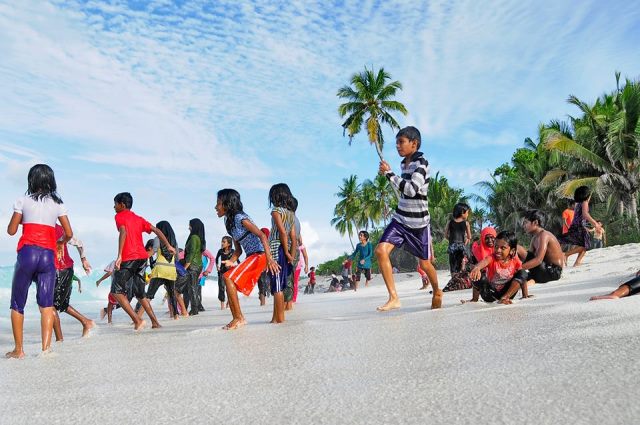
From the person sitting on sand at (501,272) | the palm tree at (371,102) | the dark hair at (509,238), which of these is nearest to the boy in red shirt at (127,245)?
the person sitting on sand at (501,272)

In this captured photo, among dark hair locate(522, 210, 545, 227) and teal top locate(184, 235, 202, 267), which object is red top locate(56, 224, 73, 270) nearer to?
teal top locate(184, 235, 202, 267)

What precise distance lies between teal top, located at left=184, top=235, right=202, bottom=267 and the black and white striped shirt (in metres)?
5.33

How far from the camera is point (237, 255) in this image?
21.6ft

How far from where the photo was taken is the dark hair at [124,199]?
7402 millimetres

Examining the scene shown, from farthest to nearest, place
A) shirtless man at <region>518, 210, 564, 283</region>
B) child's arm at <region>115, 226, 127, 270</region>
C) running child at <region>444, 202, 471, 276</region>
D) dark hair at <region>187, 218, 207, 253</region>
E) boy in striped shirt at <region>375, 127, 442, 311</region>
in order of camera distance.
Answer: running child at <region>444, 202, 471, 276</region>, dark hair at <region>187, 218, 207, 253</region>, child's arm at <region>115, 226, 127, 270</region>, shirtless man at <region>518, 210, 564, 283</region>, boy in striped shirt at <region>375, 127, 442, 311</region>

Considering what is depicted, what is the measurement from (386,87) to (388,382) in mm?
40382

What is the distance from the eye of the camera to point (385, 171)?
20.0 feet

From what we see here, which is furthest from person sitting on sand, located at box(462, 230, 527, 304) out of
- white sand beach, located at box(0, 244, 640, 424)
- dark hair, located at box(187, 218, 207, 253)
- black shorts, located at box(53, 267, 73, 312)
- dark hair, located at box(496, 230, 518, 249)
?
dark hair, located at box(187, 218, 207, 253)

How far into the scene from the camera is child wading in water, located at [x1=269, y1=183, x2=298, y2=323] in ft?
21.0

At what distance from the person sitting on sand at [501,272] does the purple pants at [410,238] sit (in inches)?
25.0

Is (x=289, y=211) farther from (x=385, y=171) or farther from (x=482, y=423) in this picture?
(x=482, y=423)

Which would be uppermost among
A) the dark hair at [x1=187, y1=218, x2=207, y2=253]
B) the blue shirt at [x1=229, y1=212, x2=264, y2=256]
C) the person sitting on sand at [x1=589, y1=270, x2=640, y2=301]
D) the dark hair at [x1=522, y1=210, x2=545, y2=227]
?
the dark hair at [x1=187, y1=218, x2=207, y2=253]

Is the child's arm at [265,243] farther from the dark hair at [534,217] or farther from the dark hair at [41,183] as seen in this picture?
the dark hair at [534,217]

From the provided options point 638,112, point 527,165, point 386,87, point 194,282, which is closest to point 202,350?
point 194,282
